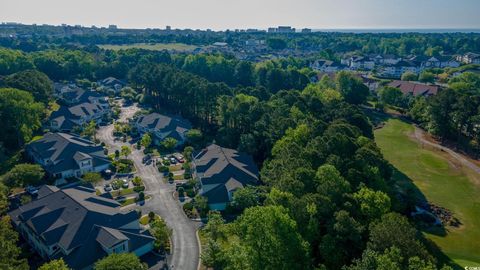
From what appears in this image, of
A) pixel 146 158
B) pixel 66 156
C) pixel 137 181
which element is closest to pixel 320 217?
pixel 137 181

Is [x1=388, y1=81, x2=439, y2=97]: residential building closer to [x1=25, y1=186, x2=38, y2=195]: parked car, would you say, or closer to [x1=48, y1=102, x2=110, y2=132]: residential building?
[x1=48, y1=102, x2=110, y2=132]: residential building

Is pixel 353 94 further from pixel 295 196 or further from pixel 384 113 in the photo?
pixel 295 196

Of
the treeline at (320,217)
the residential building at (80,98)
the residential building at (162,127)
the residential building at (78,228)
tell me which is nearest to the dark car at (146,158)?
the residential building at (162,127)

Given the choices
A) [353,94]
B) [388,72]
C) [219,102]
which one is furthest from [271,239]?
[388,72]

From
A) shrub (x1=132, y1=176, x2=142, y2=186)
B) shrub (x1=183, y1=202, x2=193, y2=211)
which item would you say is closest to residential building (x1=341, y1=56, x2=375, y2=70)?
shrub (x1=132, y1=176, x2=142, y2=186)

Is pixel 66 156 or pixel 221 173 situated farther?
pixel 66 156

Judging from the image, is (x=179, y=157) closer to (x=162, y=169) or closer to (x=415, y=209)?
(x=162, y=169)

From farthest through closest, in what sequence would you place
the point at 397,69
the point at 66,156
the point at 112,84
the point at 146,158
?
the point at 397,69, the point at 112,84, the point at 146,158, the point at 66,156

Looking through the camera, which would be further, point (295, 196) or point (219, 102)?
point (219, 102)
